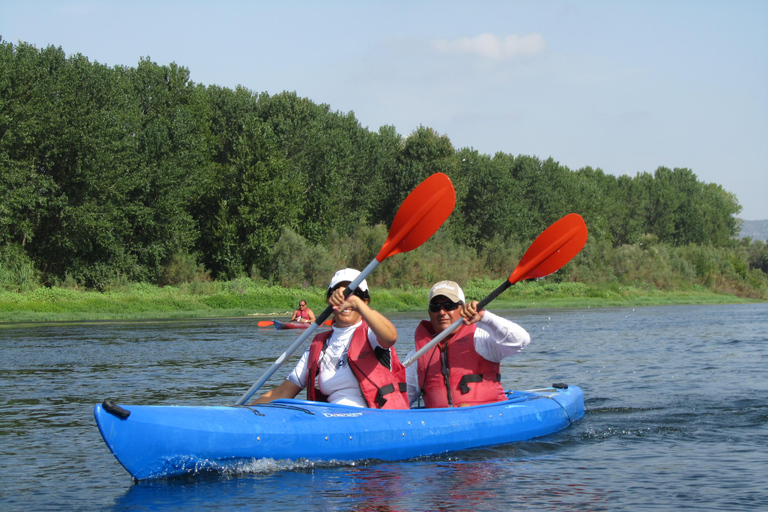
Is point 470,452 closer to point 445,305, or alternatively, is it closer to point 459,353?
point 459,353

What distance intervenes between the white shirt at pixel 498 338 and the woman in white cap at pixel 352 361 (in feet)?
1.95

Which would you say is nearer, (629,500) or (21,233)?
(629,500)

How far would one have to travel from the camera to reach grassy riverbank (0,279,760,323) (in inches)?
893

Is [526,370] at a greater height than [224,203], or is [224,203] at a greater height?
[224,203]

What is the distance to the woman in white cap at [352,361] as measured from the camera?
472cm

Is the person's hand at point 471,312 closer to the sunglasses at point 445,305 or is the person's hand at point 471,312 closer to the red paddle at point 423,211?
the sunglasses at point 445,305

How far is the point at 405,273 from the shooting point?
111 ft

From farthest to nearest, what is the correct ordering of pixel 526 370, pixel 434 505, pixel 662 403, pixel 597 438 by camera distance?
1. pixel 526 370
2. pixel 662 403
3. pixel 597 438
4. pixel 434 505

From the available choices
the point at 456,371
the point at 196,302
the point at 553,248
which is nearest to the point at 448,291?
the point at 456,371

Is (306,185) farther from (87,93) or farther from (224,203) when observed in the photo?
(87,93)

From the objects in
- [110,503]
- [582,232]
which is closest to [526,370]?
[582,232]

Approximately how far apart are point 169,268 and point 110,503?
1009 inches

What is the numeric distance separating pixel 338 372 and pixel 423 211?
189cm

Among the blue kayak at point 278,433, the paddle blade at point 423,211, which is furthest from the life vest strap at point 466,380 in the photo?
the paddle blade at point 423,211
